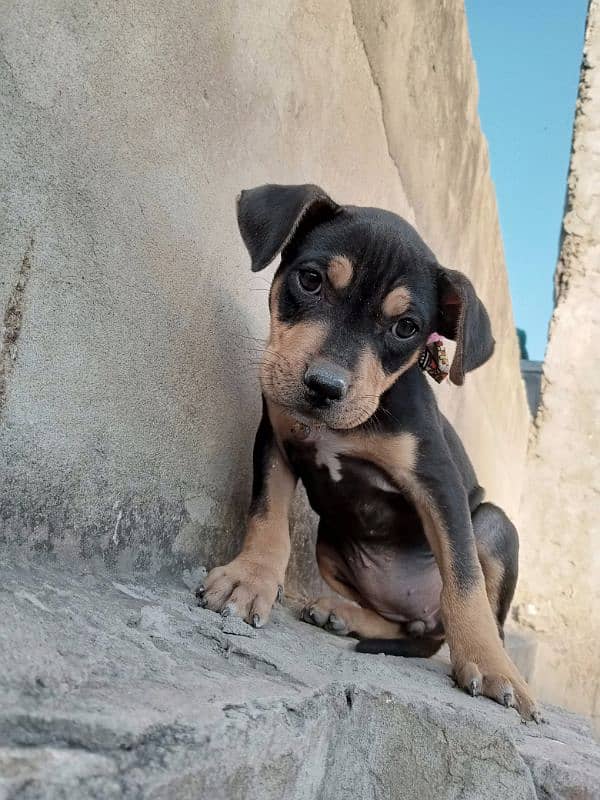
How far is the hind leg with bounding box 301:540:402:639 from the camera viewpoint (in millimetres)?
3051

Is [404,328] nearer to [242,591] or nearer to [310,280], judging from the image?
[310,280]

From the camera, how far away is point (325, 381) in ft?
7.44

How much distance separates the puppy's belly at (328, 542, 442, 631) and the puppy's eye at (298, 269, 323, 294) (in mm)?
1222

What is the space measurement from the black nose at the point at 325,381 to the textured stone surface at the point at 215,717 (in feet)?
2.32

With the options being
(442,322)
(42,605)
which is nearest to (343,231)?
(442,322)

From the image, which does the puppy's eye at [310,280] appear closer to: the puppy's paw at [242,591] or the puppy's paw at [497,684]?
the puppy's paw at [242,591]

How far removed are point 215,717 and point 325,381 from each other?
3.67 ft

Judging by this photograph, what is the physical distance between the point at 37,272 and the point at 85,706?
105 cm

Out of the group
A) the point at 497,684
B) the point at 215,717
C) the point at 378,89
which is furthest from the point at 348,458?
the point at 378,89

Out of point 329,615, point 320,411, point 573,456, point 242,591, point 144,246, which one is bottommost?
point 329,615

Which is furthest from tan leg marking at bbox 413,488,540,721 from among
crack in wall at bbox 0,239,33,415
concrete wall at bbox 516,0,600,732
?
concrete wall at bbox 516,0,600,732

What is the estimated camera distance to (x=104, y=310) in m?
2.12

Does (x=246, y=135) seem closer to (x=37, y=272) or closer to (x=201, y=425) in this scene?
(x=201, y=425)

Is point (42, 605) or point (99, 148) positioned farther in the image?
point (99, 148)
